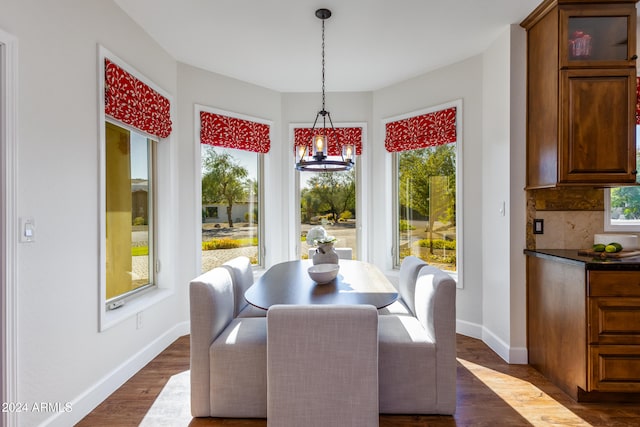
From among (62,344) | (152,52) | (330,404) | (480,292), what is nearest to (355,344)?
(330,404)

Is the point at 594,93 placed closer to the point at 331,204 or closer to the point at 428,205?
the point at 428,205

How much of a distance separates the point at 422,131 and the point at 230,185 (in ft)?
7.11

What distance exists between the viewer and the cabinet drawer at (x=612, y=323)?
2248 mm

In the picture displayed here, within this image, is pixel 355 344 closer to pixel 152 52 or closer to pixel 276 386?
pixel 276 386

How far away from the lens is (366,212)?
4.43 m

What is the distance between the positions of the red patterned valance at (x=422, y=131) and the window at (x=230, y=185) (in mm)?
1450

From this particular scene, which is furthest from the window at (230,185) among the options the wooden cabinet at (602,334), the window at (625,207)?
the window at (625,207)

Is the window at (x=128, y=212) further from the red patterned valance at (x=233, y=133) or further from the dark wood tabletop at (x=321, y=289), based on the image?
the dark wood tabletop at (x=321, y=289)

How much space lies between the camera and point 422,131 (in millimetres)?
3904

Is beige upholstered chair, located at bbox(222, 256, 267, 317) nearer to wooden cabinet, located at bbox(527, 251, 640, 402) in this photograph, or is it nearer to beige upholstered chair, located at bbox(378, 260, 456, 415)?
beige upholstered chair, located at bbox(378, 260, 456, 415)

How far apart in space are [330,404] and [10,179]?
6.07ft

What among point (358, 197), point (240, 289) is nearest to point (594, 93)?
point (358, 197)

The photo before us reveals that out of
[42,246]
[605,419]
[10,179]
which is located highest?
[10,179]

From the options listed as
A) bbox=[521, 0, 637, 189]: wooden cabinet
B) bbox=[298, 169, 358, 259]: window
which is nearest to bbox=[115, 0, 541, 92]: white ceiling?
bbox=[521, 0, 637, 189]: wooden cabinet
